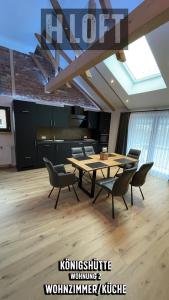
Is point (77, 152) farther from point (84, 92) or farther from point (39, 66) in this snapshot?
point (39, 66)

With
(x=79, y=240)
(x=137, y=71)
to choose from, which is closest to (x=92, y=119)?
(x=137, y=71)

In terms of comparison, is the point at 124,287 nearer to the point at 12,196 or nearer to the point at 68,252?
the point at 68,252

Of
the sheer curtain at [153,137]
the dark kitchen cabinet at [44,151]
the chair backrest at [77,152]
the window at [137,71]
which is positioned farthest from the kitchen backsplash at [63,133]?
the window at [137,71]

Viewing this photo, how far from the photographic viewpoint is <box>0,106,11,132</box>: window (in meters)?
4.27

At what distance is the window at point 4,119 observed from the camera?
4.27 m

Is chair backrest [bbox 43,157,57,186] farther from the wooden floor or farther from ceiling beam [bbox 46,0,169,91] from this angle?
ceiling beam [bbox 46,0,169,91]

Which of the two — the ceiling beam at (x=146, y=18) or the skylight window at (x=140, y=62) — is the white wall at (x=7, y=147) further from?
the skylight window at (x=140, y=62)

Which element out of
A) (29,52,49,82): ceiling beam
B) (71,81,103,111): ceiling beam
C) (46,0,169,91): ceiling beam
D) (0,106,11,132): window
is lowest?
(0,106,11,132): window

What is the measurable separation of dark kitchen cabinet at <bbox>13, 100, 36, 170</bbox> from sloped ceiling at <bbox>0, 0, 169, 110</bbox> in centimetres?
157

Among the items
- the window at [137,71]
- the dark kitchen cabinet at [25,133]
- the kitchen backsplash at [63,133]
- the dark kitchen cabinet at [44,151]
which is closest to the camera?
the window at [137,71]

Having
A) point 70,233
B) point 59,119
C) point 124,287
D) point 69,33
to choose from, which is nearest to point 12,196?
point 70,233

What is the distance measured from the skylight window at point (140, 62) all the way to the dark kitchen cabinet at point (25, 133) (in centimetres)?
300

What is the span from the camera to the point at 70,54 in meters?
4.05

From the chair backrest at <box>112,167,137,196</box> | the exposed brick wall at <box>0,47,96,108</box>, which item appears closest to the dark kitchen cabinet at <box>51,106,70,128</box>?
the exposed brick wall at <box>0,47,96,108</box>
